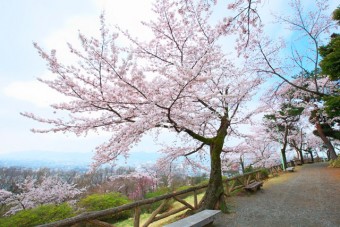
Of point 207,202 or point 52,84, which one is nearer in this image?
point 52,84

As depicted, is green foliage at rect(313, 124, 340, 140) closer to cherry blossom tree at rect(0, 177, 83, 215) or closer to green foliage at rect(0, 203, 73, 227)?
cherry blossom tree at rect(0, 177, 83, 215)

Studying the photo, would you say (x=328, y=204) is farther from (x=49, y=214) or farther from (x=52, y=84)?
(x=49, y=214)

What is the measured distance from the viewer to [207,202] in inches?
279

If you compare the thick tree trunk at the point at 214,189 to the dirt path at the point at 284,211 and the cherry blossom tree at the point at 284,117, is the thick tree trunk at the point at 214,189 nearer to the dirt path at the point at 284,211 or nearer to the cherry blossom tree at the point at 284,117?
the dirt path at the point at 284,211

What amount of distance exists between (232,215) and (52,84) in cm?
664

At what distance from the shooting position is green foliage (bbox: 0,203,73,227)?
728 cm

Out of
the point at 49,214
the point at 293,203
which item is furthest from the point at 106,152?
the point at 293,203

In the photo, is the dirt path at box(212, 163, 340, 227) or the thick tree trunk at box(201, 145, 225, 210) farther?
the thick tree trunk at box(201, 145, 225, 210)

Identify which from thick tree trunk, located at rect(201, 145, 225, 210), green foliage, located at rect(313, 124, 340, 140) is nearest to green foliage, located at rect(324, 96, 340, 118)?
thick tree trunk, located at rect(201, 145, 225, 210)

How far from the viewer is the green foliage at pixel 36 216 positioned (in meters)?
7.28

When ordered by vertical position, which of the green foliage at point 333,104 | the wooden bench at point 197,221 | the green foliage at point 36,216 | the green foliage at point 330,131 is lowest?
the green foliage at point 36,216

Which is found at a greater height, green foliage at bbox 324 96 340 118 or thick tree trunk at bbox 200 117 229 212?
green foliage at bbox 324 96 340 118

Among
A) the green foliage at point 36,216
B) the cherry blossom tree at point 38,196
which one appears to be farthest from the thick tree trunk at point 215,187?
the cherry blossom tree at point 38,196

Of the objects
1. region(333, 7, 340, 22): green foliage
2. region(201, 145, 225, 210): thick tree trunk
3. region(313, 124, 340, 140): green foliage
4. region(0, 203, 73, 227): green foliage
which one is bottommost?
region(0, 203, 73, 227): green foliage
